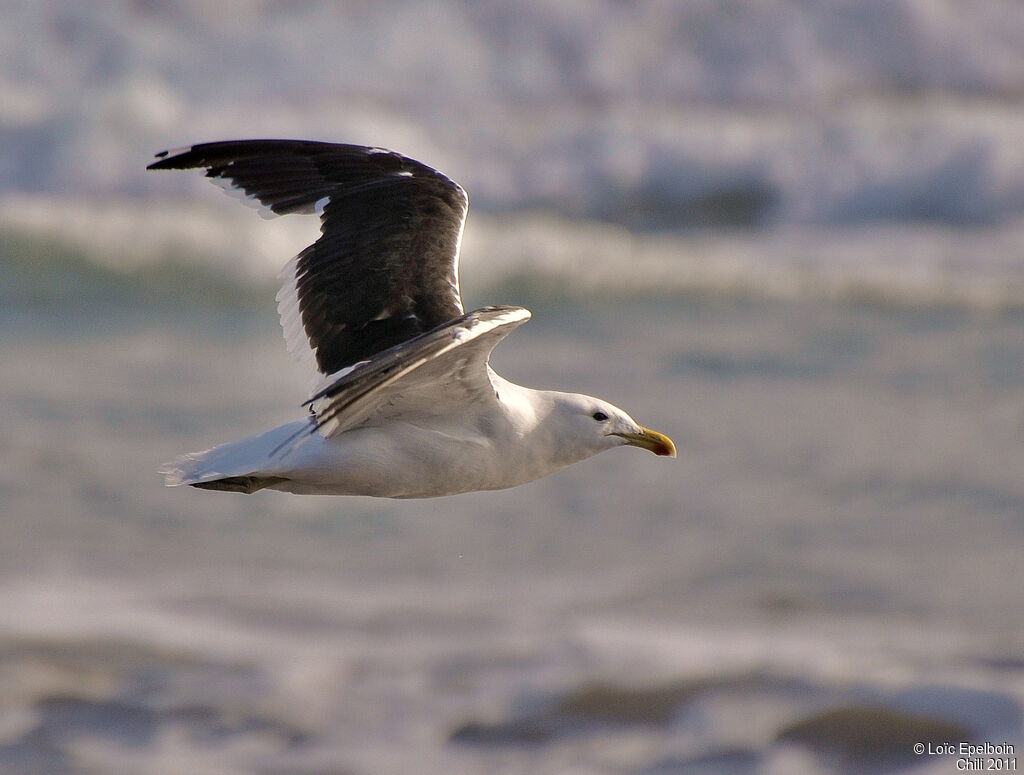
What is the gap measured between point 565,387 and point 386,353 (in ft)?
22.2

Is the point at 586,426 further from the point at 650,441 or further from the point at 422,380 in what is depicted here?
the point at 422,380

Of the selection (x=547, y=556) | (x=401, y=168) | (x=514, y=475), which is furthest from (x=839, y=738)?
(x=401, y=168)

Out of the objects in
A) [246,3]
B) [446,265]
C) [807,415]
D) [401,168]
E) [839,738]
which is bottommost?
[839,738]

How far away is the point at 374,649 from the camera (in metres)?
7.16

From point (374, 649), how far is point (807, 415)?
4.03 m

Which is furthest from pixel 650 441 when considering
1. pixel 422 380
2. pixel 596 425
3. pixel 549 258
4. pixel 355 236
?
pixel 549 258

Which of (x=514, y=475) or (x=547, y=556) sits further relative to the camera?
(x=547, y=556)

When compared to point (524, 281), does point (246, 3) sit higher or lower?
higher

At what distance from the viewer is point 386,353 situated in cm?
370

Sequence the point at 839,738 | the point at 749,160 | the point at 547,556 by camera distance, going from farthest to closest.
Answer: the point at 749,160
the point at 547,556
the point at 839,738

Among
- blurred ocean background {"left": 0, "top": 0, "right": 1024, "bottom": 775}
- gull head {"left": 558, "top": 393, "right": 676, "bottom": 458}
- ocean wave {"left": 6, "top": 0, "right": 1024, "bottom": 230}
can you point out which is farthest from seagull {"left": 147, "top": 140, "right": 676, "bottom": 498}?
ocean wave {"left": 6, "top": 0, "right": 1024, "bottom": 230}

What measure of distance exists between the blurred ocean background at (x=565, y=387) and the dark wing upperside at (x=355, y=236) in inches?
96.3

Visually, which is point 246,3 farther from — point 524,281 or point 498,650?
point 498,650

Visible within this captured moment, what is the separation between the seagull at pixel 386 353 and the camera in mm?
4031
